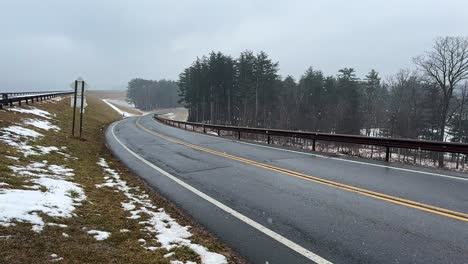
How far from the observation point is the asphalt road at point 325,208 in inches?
181

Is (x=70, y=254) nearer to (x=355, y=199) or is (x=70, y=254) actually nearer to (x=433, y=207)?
(x=355, y=199)

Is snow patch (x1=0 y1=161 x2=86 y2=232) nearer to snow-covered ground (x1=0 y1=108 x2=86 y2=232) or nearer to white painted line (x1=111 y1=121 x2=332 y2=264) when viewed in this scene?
snow-covered ground (x1=0 y1=108 x2=86 y2=232)

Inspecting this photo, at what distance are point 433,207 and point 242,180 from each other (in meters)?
4.46

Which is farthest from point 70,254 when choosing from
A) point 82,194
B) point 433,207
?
point 433,207

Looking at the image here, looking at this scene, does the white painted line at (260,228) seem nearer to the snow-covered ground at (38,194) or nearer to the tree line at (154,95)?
the snow-covered ground at (38,194)

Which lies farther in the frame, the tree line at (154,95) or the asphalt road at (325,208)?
the tree line at (154,95)

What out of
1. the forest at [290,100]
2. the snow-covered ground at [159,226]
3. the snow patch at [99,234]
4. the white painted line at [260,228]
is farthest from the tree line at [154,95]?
the snow patch at [99,234]

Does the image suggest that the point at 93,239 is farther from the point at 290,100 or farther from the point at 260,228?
the point at 290,100

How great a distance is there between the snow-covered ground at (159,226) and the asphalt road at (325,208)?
1.58 ft

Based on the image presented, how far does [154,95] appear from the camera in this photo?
508 ft

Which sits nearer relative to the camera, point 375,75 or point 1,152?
point 1,152

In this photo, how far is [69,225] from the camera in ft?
17.2

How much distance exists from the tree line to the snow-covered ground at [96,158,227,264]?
483ft

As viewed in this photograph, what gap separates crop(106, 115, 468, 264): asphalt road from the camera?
4590 mm
